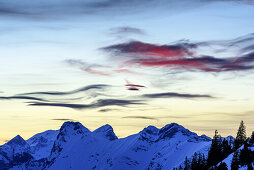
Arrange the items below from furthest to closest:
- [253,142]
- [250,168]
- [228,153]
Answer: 1. [228,153]
2. [253,142]
3. [250,168]

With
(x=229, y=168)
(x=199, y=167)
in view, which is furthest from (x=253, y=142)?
(x=199, y=167)

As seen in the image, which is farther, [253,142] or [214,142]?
[214,142]

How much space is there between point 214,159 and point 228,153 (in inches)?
278

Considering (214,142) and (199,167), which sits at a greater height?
(214,142)

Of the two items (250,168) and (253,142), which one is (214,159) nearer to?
(253,142)

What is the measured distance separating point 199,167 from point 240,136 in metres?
24.5

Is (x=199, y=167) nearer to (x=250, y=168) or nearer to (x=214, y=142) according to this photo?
(x=214, y=142)

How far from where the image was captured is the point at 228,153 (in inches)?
7480

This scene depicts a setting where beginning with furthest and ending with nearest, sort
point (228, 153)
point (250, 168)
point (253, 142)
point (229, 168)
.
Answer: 1. point (228, 153)
2. point (253, 142)
3. point (229, 168)
4. point (250, 168)

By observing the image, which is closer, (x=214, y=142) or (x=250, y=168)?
(x=250, y=168)

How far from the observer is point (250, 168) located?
142 metres

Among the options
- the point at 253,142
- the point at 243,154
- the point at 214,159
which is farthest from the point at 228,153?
the point at 243,154

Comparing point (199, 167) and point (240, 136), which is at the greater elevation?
point (240, 136)

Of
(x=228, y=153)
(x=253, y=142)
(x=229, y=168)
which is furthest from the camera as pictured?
(x=228, y=153)
